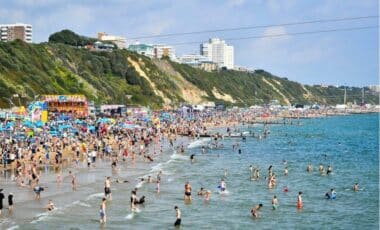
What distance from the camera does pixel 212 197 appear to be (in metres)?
37.7

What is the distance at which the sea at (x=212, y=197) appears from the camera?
30.0 m

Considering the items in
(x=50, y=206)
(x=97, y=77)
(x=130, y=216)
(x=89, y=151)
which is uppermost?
(x=97, y=77)

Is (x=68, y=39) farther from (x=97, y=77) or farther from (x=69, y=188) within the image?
(x=69, y=188)

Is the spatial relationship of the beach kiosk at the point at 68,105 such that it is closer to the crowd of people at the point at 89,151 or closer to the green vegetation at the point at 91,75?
the crowd of people at the point at 89,151

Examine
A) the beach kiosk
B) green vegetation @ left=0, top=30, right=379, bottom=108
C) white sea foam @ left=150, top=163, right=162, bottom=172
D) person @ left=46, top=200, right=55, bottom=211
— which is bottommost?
person @ left=46, top=200, right=55, bottom=211

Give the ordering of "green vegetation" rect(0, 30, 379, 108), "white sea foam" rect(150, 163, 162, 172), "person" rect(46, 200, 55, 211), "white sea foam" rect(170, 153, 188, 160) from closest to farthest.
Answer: "person" rect(46, 200, 55, 211) → "white sea foam" rect(150, 163, 162, 172) → "white sea foam" rect(170, 153, 188, 160) → "green vegetation" rect(0, 30, 379, 108)

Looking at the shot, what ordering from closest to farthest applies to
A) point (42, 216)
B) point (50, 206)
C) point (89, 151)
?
point (42, 216)
point (50, 206)
point (89, 151)

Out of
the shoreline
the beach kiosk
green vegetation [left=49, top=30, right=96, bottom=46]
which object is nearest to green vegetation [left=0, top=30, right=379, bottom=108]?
green vegetation [left=49, top=30, right=96, bottom=46]

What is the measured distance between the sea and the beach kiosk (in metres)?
25.1

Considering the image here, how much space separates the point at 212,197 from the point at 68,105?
5104 centimetres

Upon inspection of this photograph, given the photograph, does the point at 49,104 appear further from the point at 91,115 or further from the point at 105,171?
the point at 105,171

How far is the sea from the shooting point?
3003cm

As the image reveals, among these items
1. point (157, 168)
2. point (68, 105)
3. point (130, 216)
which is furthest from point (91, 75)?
point (130, 216)

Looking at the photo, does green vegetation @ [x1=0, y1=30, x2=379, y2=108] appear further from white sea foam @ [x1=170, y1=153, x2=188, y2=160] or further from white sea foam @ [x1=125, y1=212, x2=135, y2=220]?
white sea foam @ [x1=125, y1=212, x2=135, y2=220]
